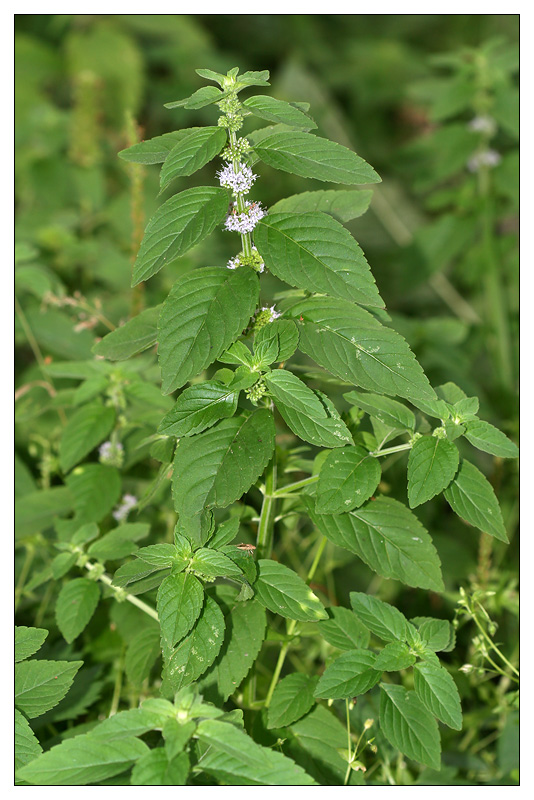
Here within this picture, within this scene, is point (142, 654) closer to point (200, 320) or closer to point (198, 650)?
point (198, 650)

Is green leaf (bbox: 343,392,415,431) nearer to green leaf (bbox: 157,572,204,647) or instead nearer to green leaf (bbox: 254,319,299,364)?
green leaf (bbox: 254,319,299,364)

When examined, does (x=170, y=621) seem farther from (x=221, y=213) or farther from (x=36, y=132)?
(x=36, y=132)

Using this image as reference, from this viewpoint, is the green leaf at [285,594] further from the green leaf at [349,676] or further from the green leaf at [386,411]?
the green leaf at [386,411]

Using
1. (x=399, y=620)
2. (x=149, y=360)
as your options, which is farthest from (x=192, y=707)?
(x=149, y=360)

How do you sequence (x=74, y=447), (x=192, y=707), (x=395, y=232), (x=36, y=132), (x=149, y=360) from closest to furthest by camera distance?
(x=192, y=707)
(x=74, y=447)
(x=149, y=360)
(x=36, y=132)
(x=395, y=232)

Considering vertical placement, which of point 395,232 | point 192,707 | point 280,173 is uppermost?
point 280,173

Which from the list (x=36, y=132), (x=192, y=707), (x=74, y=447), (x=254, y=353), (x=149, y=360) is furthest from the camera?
(x=36, y=132)

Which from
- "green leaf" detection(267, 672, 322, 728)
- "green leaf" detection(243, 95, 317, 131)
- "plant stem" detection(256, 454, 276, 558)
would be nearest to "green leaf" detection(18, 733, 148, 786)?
"green leaf" detection(267, 672, 322, 728)

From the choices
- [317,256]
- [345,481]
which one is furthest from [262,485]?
[317,256]

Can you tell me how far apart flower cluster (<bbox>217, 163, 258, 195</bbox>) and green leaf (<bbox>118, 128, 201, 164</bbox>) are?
74 millimetres

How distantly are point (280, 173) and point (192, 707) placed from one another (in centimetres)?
295

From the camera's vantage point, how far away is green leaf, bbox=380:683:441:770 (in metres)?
1.00

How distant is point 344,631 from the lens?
113cm

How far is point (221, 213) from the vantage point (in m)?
1.02
